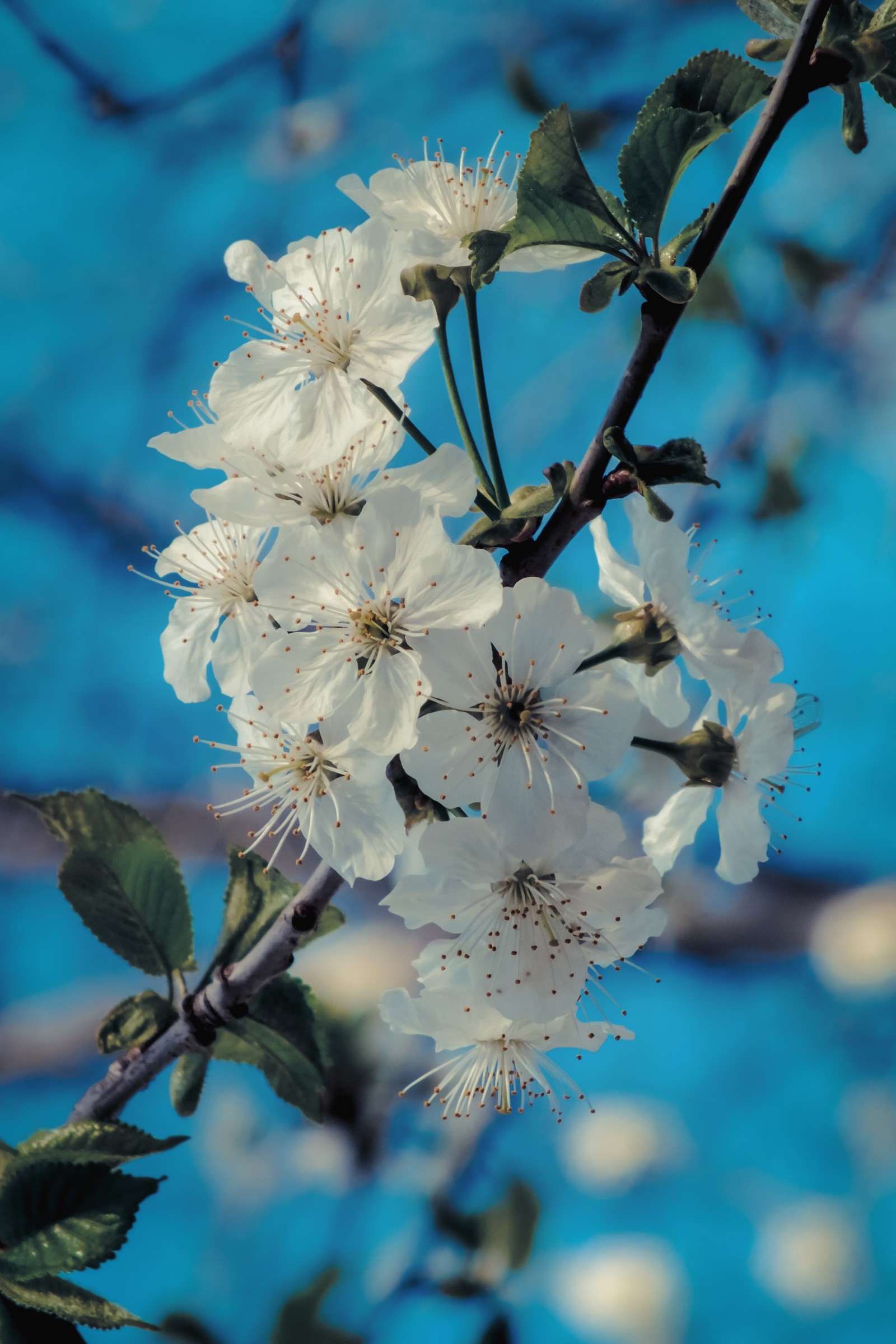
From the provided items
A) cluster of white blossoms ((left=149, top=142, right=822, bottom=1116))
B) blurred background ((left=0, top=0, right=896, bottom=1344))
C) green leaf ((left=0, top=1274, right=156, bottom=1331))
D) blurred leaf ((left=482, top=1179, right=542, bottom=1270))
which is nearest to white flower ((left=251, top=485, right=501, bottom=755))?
cluster of white blossoms ((left=149, top=142, right=822, bottom=1116))

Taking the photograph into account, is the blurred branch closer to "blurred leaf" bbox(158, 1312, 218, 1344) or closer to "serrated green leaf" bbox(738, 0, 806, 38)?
"serrated green leaf" bbox(738, 0, 806, 38)

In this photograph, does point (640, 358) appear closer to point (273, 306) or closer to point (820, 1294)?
point (273, 306)

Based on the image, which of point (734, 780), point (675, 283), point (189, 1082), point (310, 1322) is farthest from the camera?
point (310, 1322)

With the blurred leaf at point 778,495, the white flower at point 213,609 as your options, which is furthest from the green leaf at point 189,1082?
the blurred leaf at point 778,495

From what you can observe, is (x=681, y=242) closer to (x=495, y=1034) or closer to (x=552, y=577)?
(x=495, y=1034)

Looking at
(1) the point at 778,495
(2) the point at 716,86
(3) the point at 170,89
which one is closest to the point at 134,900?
(2) the point at 716,86

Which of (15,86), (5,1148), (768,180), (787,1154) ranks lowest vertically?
(5,1148)

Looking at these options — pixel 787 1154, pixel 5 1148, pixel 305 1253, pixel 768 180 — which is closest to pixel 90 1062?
pixel 305 1253
